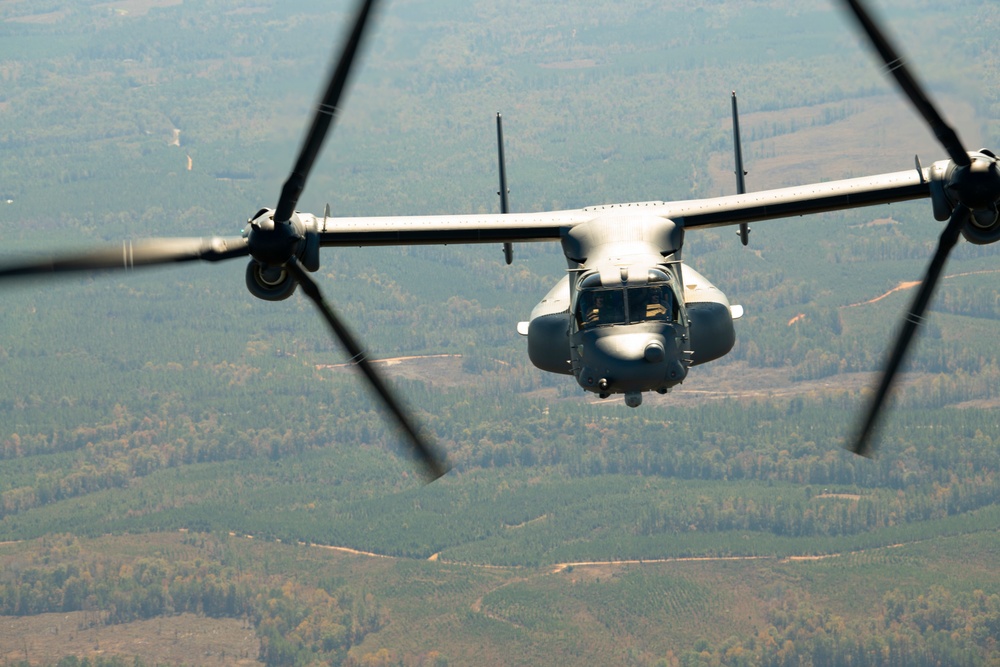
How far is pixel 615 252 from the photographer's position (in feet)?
Answer: 208

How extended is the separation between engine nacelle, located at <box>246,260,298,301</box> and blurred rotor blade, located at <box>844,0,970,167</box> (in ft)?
85.3

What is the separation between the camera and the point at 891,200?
63.5 m

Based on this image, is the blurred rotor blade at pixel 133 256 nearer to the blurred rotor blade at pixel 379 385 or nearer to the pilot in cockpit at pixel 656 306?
the blurred rotor blade at pixel 379 385

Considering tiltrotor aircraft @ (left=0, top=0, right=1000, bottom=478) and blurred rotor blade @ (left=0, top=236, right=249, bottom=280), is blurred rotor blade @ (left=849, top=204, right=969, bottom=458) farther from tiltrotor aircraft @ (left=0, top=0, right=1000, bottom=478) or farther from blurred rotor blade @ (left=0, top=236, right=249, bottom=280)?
blurred rotor blade @ (left=0, top=236, right=249, bottom=280)

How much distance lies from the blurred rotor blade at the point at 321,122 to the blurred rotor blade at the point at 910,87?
55.4 ft

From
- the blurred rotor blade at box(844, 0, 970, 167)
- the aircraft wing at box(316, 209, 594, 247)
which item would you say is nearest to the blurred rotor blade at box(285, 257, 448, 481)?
the aircraft wing at box(316, 209, 594, 247)

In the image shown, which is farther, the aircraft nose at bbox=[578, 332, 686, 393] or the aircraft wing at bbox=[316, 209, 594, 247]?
the aircraft wing at bbox=[316, 209, 594, 247]

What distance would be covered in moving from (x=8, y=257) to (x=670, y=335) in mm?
25601

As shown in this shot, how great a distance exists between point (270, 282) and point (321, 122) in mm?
10583

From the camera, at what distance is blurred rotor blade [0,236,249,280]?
5284 centimetres

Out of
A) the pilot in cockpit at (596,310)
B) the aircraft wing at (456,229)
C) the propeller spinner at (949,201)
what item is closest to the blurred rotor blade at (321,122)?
the aircraft wing at (456,229)

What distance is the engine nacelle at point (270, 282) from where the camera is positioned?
62938mm

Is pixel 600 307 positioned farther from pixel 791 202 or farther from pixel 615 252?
pixel 791 202

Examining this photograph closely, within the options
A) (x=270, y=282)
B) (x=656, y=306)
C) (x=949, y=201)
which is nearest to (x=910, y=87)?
(x=949, y=201)
